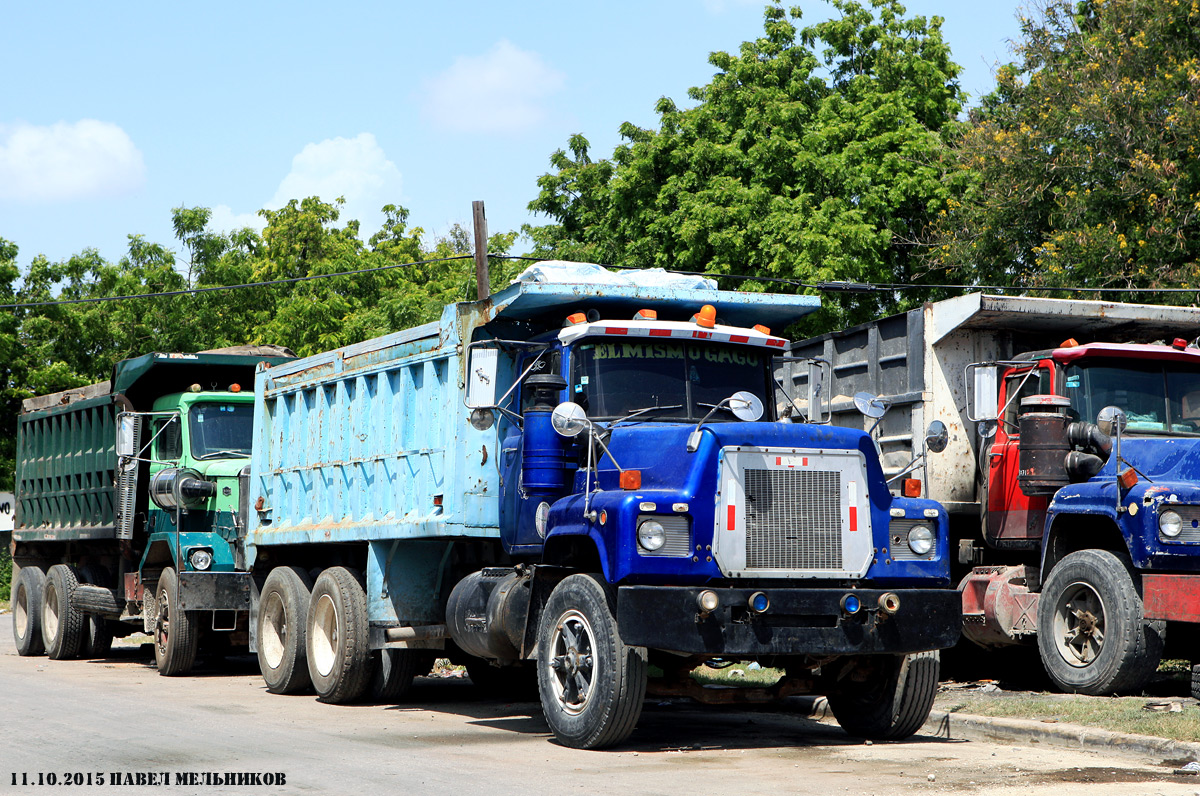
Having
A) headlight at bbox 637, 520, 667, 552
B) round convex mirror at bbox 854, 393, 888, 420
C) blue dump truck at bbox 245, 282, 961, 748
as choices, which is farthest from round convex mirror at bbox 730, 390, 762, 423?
headlight at bbox 637, 520, 667, 552

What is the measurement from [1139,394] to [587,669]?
548 cm

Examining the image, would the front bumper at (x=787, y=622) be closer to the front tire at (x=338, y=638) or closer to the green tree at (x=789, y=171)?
the front tire at (x=338, y=638)

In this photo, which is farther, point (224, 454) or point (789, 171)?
point (789, 171)

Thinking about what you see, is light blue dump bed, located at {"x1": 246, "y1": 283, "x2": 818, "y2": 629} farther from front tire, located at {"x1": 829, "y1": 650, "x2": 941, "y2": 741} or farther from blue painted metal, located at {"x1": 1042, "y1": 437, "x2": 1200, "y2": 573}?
front tire, located at {"x1": 829, "y1": 650, "x2": 941, "y2": 741}

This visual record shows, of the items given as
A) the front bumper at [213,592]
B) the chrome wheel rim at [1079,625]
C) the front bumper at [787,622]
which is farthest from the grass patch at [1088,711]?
the front bumper at [213,592]

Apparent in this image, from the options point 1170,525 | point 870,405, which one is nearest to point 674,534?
point 870,405

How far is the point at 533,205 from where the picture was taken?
29.8m

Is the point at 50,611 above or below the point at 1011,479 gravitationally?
below

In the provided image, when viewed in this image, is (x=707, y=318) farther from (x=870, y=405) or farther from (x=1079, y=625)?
(x=1079, y=625)

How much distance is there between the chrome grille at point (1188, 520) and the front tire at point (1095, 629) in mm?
545

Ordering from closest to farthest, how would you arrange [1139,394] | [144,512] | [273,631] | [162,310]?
[1139,394] → [273,631] → [144,512] → [162,310]

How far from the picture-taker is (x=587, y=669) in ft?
28.7

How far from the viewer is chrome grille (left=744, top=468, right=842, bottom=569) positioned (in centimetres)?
857

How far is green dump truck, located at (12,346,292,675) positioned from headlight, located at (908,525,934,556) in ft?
27.2
